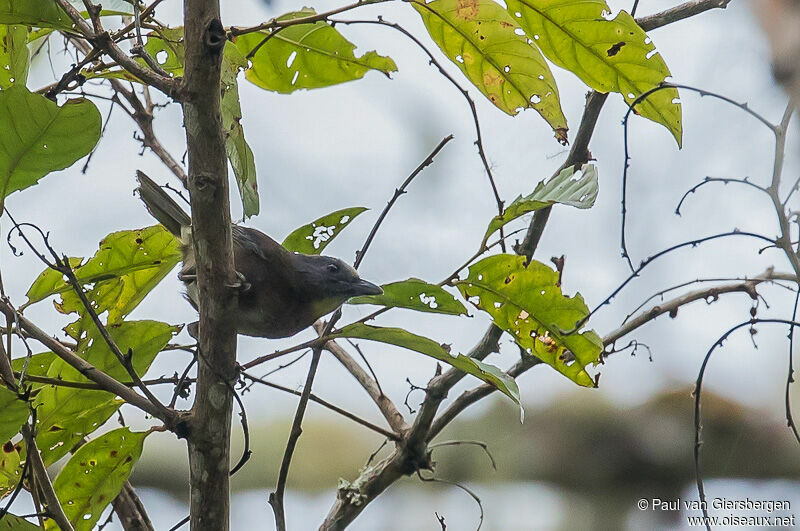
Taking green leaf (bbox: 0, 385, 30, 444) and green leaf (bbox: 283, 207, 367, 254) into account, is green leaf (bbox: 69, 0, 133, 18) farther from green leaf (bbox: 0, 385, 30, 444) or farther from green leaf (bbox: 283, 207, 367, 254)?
green leaf (bbox: 0, 385, 30, 444)

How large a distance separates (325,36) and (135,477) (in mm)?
2493

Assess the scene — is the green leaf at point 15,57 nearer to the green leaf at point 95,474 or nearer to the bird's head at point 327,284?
the green leaf at point 95,474

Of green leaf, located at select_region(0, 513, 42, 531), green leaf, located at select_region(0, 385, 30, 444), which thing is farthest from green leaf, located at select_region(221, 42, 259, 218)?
green leaf, located at select_region(0, 513, 42, 531)

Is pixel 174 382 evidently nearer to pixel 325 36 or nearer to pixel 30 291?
pixel 30 291

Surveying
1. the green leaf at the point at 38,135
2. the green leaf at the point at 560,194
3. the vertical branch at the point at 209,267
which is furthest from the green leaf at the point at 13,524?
the green leaf at the point at 560,194

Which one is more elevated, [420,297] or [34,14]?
[34,14]

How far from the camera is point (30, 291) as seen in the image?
198 cm

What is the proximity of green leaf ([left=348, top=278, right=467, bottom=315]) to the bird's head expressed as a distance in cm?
82

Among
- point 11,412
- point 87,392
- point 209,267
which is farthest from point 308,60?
point 11,412

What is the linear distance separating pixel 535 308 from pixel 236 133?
82cm

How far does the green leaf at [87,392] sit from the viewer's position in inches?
74.5

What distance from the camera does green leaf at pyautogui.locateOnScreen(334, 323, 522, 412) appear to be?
167 cm

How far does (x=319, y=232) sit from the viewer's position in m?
2.21

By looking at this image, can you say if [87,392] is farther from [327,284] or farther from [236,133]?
[327,284]
